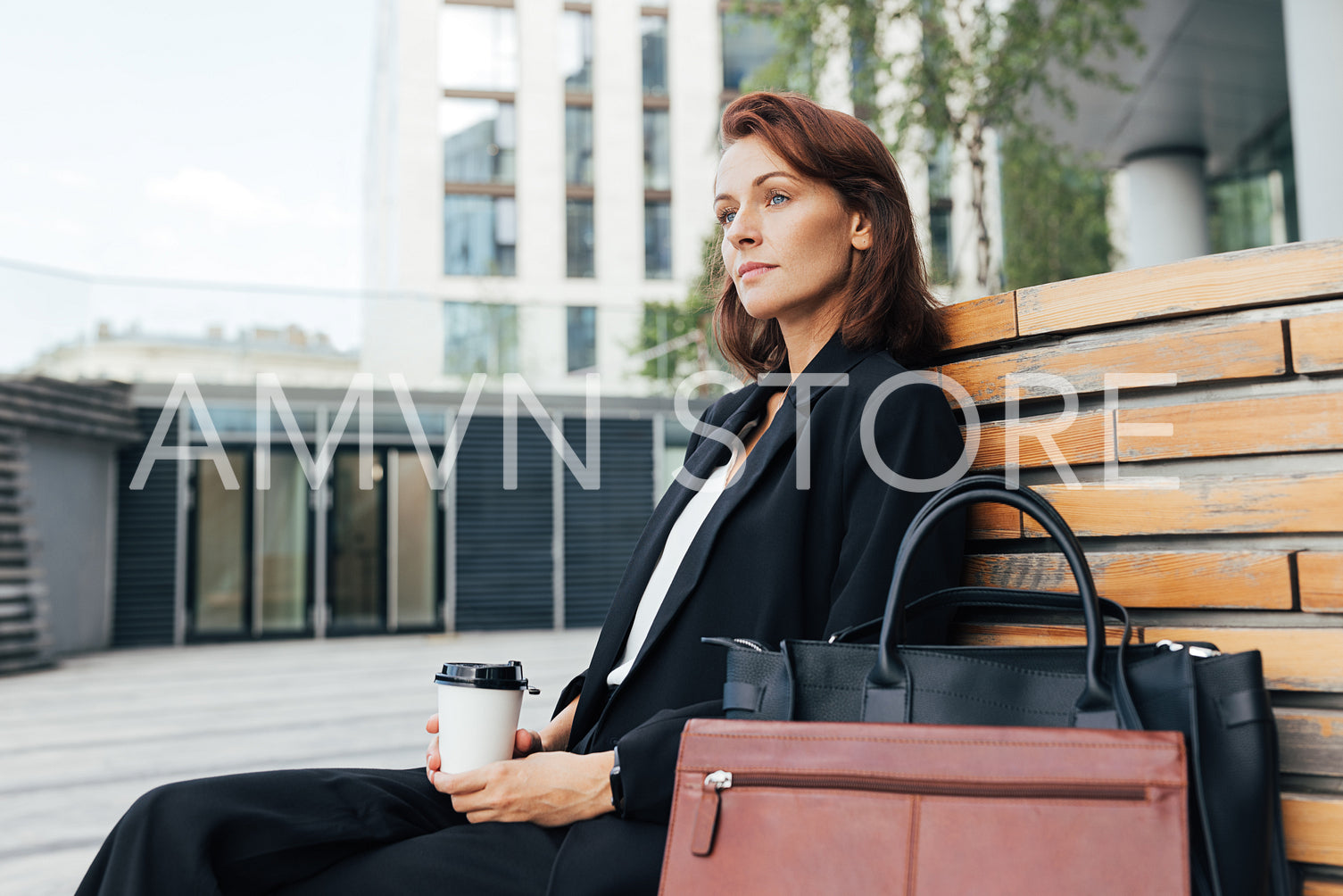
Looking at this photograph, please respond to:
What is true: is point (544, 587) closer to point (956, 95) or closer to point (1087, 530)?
point (956, 95)

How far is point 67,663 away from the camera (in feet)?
35.9

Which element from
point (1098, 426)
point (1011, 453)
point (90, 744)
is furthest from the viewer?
point (90, 744)

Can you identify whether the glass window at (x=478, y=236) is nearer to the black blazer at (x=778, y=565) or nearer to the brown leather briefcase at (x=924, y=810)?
the black blazer at (x=778, y=565)

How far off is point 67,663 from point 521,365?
6662 millimetres

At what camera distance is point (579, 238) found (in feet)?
81.9

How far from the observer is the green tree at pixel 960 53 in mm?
9719

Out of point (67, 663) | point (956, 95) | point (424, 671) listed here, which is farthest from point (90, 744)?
point (956, 95)

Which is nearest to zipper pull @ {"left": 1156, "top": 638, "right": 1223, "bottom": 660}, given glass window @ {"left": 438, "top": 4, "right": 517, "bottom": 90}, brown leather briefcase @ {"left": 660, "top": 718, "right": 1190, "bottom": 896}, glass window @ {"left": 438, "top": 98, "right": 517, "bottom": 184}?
brown leather briefcase @ {"left": 660, "top": 718, "right": 1190, "bottom": 896}

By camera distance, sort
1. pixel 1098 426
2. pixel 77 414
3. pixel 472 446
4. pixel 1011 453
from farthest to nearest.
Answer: pixel 472 446 → pixel 77 414 → pixel 1011 453 → pixel 1098 426

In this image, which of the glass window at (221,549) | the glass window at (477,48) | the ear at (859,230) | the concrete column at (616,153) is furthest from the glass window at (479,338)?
the ear at (859,230)

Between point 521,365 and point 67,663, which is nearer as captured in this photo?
point 67,663

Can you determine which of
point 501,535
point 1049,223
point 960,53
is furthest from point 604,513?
point 1049,223

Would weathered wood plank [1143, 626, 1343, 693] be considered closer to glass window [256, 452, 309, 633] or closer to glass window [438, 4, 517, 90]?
glass window [256, 452, 309, 633]

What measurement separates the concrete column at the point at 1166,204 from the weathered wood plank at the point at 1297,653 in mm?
13743
